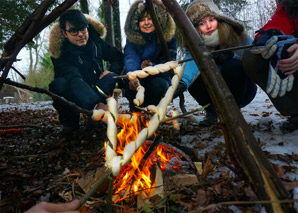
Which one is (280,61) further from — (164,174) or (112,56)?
(112,56)

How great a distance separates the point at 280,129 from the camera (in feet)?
7.51

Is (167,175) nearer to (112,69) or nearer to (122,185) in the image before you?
(122,185)

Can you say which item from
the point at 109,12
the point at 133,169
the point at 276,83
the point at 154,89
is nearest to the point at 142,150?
the point at 133,169

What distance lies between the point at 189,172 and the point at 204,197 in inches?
8.6

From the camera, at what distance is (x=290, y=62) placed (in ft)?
5.89

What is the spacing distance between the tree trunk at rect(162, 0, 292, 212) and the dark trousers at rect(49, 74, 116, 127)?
188cm

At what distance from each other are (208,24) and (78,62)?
198 cm

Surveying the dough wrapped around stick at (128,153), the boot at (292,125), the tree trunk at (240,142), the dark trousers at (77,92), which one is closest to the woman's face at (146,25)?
the dark trousers at (77,92)

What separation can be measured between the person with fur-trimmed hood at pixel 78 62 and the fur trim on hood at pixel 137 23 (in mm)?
478

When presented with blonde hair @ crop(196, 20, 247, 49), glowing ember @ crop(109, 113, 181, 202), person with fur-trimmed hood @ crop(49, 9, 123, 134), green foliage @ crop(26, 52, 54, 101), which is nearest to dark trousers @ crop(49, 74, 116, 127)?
person with fur-trimmed hood @ crop(49, 9, 123, 134)

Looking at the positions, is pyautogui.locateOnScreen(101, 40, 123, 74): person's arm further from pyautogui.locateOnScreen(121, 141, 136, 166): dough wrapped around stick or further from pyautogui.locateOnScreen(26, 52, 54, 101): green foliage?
pyautogui.locateOnScreen(26, 52, 54, 101): green foliage

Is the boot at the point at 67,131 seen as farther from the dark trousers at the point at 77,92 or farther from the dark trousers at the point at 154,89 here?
the dark trousers at the point at 154,89

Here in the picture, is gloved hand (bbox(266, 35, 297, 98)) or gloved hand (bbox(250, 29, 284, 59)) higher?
gloved hand (bbox(250, 29, 284, 59))

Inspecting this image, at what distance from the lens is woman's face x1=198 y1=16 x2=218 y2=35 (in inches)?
103
